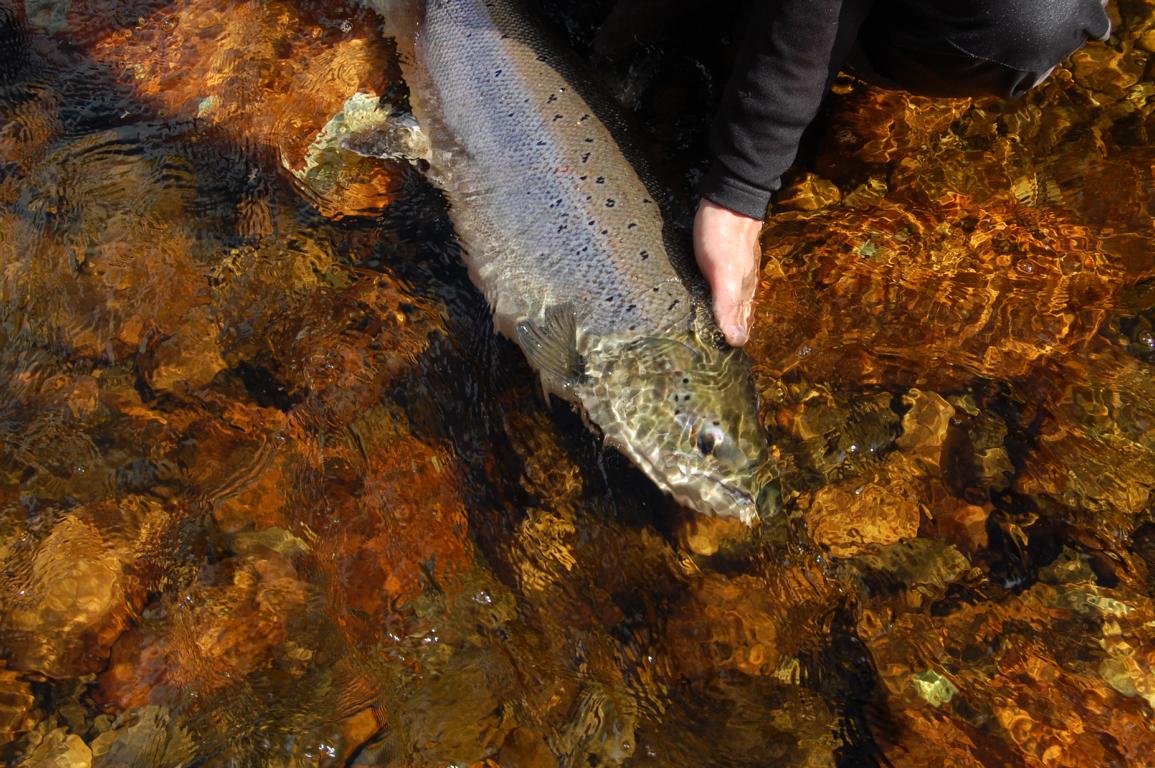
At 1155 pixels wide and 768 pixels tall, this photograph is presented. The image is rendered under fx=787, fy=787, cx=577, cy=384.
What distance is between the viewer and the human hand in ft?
9.07

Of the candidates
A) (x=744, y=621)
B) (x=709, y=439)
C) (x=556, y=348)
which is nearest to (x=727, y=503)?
(x=709, y=439)

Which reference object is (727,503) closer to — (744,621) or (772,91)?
(744,621)

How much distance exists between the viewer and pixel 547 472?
2771 millimetres

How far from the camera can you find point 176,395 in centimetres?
294

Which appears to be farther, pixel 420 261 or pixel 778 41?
pixel 420 261

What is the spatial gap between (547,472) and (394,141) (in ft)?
5.43

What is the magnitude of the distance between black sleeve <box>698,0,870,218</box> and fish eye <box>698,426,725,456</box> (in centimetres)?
78

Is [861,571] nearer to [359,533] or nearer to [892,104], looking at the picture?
[359,533]

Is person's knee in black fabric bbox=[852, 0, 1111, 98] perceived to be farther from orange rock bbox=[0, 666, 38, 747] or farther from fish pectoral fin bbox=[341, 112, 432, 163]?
orange rock bbox=[0, 666, 38, 747]

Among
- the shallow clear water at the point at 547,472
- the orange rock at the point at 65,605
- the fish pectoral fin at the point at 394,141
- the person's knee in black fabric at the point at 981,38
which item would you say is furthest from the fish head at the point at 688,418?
the orange rock at the point at 65,605

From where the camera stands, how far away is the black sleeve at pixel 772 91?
99.3 inches

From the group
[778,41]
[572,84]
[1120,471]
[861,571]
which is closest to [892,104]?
[778,41]

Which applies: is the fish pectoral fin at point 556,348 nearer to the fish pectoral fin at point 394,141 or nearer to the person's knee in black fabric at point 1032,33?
the fish pectoral fin at point 394,141

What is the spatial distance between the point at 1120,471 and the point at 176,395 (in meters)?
3.28
